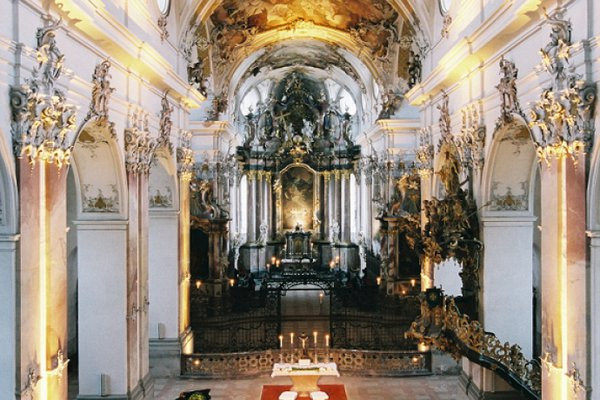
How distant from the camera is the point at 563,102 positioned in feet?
23.3

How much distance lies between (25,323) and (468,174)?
8.14 metres

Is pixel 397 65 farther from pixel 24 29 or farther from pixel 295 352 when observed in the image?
pixel 24 29

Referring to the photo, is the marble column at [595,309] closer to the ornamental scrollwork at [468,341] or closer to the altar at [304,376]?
the ornamental scrollwork at [468,341]

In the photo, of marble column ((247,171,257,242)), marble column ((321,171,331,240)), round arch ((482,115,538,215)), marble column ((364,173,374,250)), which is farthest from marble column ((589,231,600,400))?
marble column ((321,171,331,240))

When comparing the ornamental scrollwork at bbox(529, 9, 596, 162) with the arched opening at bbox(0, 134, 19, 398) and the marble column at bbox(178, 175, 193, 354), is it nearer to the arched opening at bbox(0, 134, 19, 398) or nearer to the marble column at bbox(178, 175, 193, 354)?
the arched opening at bbox(0, 134, 19, 398)

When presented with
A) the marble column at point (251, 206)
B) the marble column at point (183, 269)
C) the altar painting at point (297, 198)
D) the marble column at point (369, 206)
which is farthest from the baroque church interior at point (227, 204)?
the altar painting at point (297, 198)

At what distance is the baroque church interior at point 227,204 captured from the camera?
6.98m

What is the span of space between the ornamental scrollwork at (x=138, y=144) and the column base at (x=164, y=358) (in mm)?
4651

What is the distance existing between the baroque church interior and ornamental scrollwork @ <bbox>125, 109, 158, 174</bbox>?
58 mm

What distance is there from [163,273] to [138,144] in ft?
13.9

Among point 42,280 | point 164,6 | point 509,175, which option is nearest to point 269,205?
point 164,6

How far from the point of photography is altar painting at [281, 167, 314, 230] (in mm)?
31688

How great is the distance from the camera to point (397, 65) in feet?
65.2

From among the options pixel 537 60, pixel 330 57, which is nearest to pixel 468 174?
pixel 537 60
